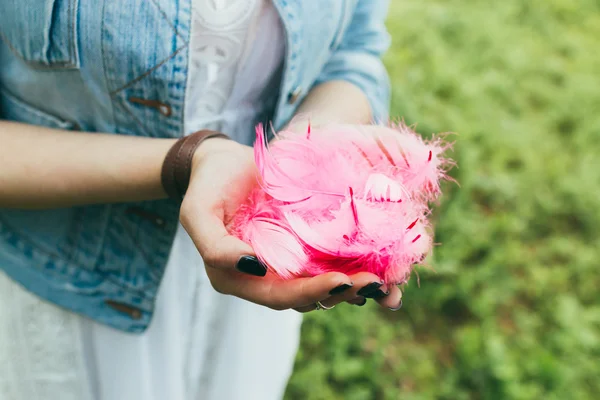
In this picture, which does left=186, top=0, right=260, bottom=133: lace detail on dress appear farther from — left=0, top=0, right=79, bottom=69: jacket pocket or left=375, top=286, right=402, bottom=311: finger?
left=375, top=286, right=402, bottom=311: finger

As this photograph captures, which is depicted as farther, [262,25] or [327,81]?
[327,81]

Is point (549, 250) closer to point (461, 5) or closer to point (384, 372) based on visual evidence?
point (384, 372)

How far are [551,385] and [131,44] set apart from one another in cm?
212

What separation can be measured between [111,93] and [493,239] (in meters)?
2.28

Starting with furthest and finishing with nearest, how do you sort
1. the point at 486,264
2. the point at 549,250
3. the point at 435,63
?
the point at 435,63, the point at 549,250, the point at 486,264

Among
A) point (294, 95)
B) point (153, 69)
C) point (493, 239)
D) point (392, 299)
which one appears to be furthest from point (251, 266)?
point (493, 239)

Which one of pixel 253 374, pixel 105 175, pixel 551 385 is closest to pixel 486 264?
pixel 551 385

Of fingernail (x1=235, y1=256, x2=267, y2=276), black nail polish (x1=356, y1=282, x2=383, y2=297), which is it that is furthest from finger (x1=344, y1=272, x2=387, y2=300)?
fingernail (x1=235, y1=256, x2=267, y2=276)

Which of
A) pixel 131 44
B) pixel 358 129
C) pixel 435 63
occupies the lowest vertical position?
pixel 435 63

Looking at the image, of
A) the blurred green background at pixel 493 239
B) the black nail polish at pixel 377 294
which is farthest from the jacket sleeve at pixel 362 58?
the blurred green background at pixel 493 239

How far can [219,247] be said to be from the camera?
893 millimetres

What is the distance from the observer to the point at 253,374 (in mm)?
1506

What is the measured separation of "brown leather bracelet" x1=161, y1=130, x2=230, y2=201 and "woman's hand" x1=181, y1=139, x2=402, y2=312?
2cm

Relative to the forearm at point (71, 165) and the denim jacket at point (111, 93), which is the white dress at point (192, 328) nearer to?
the denim jacket at point (111, 93)
